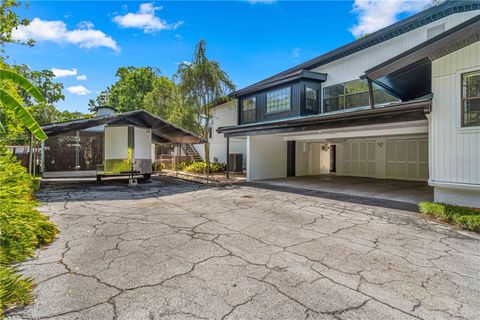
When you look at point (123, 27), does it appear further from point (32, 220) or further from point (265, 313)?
point (265, 313)

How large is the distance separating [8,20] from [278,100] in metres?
13.0

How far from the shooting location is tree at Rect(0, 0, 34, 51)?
8.88 metres

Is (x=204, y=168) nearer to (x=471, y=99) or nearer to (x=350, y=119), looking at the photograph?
(x=350, y=119)

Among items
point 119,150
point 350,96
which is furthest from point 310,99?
point 119,150

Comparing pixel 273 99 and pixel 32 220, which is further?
pixel 273 99

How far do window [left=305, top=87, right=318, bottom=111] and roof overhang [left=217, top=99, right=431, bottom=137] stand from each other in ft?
13.0

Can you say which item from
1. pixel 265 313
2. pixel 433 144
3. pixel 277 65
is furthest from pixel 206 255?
pixel 277 65

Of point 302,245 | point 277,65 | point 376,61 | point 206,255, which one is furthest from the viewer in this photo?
point 277,65

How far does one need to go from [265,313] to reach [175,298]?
1.00 metres

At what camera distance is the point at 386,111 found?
7766 mm

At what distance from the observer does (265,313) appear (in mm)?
2512

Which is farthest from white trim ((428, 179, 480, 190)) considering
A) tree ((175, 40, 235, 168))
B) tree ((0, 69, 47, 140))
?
tree ((175, 40, 235, 168))

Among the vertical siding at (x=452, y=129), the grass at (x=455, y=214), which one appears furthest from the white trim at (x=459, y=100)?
the grass at (x=455, y=214)

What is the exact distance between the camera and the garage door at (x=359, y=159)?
51.9ft
